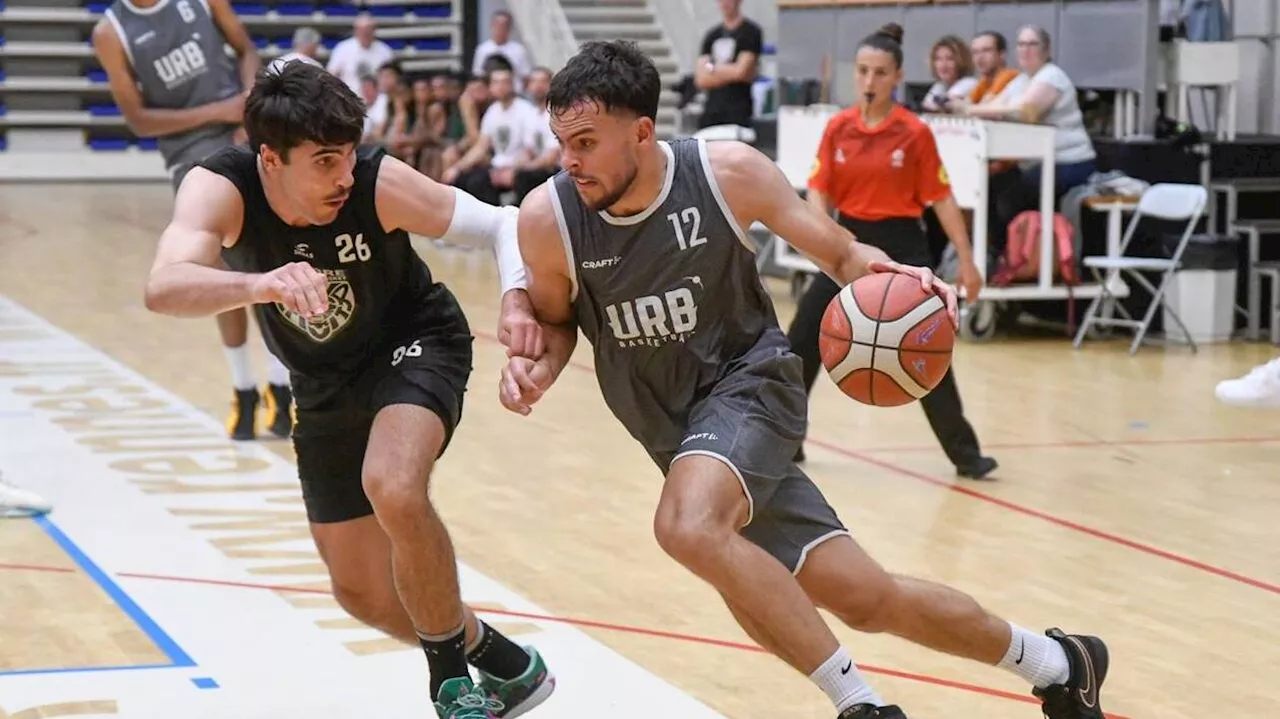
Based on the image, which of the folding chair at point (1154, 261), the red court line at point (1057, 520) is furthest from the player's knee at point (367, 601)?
the folding chair at point (1154, 261)

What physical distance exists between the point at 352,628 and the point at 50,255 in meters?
11.5

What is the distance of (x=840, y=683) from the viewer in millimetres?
3826

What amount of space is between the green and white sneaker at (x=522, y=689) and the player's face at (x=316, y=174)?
3.90 ft

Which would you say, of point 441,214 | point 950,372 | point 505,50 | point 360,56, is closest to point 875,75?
point 950,372

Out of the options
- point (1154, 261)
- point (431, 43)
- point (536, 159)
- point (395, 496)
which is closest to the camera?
point (395, 496)

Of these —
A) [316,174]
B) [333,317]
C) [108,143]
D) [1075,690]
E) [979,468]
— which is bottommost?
[108,143]

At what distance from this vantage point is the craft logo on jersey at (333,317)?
4520 millimetres

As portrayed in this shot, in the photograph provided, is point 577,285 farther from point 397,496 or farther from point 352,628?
point 352,628

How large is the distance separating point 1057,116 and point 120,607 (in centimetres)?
798

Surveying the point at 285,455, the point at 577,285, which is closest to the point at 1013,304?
the point at 285,455

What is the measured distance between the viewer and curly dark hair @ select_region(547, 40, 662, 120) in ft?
13.2

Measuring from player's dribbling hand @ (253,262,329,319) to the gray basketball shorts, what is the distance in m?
0.84

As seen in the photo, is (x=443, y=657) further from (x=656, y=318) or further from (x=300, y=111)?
(x=300, y=111)

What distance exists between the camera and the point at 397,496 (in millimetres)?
4145
